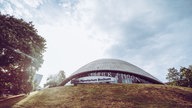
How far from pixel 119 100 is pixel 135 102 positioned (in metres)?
1.91

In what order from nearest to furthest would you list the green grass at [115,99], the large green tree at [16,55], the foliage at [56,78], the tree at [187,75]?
the green grass at [115,99] < the large green tree at [16,55] < the tree at [187,75] < the foliage at [56,78]

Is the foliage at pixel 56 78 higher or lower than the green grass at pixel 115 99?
higher

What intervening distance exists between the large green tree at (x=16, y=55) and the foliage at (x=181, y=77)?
3942 cm

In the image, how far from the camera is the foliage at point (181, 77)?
4376cm

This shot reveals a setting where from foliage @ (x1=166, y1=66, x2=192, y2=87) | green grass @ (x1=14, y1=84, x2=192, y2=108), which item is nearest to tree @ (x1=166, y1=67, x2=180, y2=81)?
foliage @ (x1=166, y1=66, x2=192, y2=87)

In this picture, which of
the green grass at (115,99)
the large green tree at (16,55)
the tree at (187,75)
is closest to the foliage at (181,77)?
the tree at (187,75)

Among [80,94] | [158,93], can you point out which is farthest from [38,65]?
[158,93]

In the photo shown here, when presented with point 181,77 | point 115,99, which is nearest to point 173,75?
point 181,77

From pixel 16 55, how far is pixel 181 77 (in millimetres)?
46550

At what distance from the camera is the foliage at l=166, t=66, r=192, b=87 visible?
144 ft

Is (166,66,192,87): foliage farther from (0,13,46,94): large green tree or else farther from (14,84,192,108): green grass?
(0,13,46,94): large green tree

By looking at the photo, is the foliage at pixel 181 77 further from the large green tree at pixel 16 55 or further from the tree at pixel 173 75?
the large green tree at pixel 16 55

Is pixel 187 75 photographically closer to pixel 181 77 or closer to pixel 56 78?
pixel 181 77

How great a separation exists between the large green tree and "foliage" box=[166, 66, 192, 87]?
3942cm
